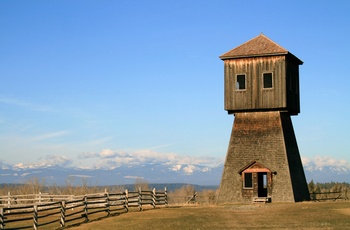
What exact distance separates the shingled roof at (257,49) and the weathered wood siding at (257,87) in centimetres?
38

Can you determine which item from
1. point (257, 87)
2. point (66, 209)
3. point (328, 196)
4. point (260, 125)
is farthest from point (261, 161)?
point (66, 209)

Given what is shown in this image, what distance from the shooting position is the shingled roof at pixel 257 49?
174 ft

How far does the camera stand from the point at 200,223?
3947cm

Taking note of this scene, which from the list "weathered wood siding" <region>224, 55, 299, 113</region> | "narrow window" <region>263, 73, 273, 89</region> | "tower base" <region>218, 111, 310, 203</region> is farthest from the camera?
"narrow window" <region>263, 73, 273, 89</region>

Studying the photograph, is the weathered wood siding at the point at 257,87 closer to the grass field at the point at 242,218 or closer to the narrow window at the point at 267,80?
the narrow window at the point at 267,80

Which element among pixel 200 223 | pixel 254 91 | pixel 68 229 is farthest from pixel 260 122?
pixel 68 229

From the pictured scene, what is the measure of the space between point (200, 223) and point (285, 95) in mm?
16404

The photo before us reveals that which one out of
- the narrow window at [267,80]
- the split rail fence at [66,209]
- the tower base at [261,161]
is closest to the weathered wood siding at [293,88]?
the tower base at [261,161]

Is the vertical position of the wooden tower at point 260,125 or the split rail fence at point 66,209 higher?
the wooden tower at point 260,125

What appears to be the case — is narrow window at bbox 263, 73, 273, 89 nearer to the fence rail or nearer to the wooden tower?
the wooden tower

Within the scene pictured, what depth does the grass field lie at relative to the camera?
3778 centimetres

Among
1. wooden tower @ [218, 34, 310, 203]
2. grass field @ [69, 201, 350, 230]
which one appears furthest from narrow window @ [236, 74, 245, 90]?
grass field @ [69, 201, 350, 230]

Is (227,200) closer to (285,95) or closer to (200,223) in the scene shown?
(285,95)

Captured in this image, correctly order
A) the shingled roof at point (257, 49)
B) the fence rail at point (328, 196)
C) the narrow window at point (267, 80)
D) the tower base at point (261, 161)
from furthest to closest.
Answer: the fence rail at point (328, 196)
the narrow window at point (267, 80)
the shingled roof at point (257, 49)
the tower base at point (261, 161)
